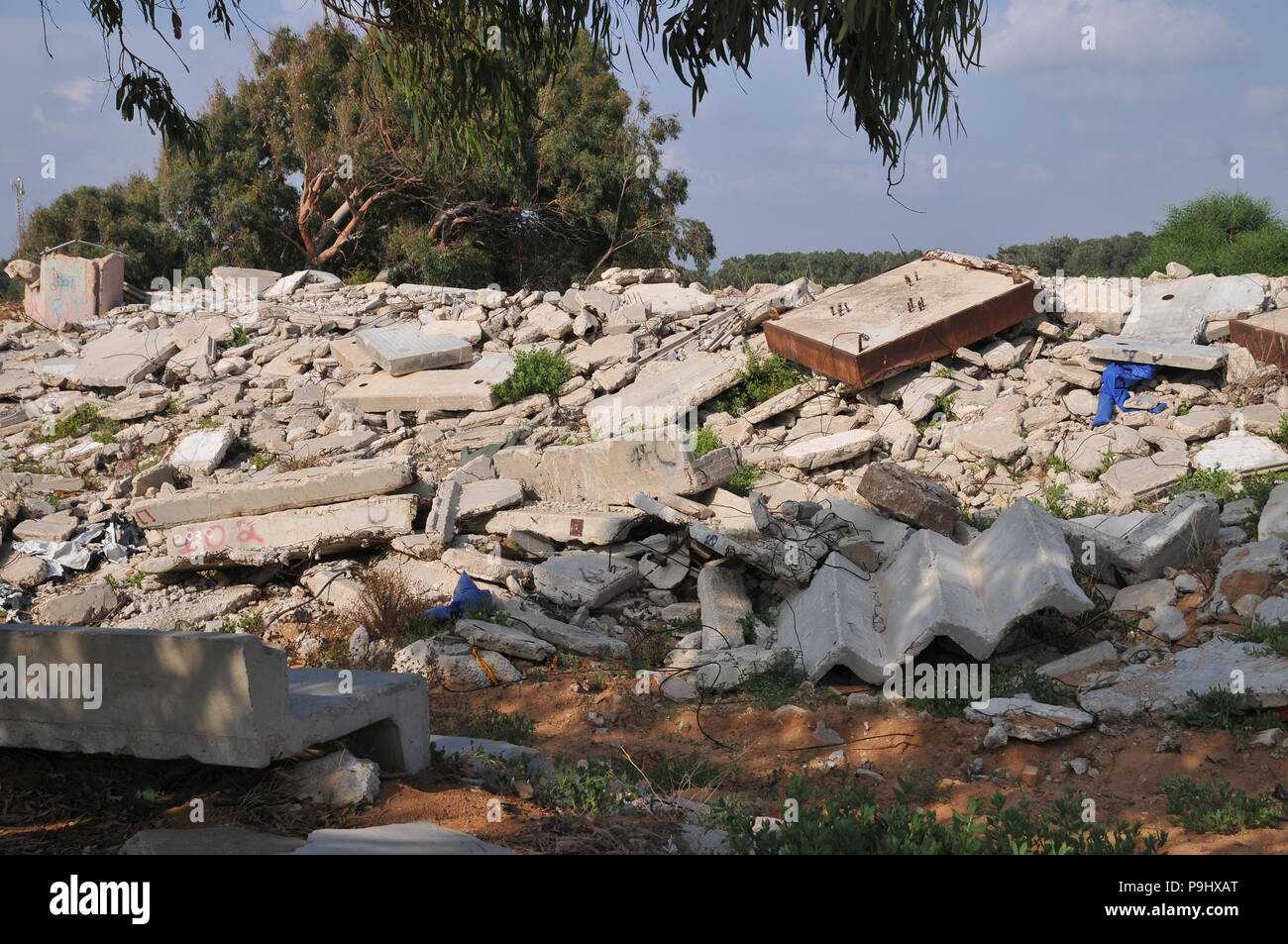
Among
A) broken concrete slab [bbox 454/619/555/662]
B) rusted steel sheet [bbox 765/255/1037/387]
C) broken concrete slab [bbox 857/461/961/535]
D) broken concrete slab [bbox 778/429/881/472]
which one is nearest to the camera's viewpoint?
broken concrete slab [bbox 454/619/555/662]

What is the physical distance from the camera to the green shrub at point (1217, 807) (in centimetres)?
371

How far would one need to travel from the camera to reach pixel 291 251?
23562 millimetres

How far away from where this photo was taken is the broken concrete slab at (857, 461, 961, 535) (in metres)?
7.55

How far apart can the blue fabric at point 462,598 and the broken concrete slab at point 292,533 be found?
2.99 ft

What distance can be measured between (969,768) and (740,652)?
1748 millimetres

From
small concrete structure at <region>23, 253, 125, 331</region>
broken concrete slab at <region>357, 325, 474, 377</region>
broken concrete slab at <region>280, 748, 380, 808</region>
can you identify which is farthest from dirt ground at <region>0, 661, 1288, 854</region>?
small concrete structure at <region>23, 253, 125, 331</region>

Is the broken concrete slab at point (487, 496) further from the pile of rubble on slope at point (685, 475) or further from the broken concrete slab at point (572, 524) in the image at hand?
the broken concrete slab at point (572, 524)

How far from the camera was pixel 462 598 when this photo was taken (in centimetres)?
704

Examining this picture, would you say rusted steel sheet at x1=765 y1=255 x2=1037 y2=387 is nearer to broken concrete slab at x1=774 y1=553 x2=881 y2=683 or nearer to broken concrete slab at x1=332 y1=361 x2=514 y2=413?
broken concrete slab at x1=332 y1=361 x2=514 y2=413

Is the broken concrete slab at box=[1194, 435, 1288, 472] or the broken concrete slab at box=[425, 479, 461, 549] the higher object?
the broken concrete slab at box=[1194, 435, 1288, 472]

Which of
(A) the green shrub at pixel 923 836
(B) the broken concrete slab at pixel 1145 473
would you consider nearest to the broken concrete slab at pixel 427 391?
(B) the broken concrete slab at pixel 1145 473

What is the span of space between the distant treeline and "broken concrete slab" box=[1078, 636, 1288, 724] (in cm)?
818
